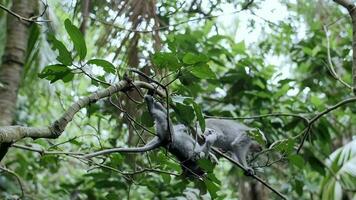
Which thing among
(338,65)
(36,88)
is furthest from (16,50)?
(338,65)

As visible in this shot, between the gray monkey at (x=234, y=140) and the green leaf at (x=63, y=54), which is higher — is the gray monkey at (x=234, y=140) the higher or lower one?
the lower one

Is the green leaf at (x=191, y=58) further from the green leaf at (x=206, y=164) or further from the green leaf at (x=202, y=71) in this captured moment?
the green leaf at (x=206, y=164)

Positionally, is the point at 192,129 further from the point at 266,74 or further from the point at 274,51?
the point at 274,51

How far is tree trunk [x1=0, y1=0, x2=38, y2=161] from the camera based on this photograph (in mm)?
2102

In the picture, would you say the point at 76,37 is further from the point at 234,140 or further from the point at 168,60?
the point at 234,140

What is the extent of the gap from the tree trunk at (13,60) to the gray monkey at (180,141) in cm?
82

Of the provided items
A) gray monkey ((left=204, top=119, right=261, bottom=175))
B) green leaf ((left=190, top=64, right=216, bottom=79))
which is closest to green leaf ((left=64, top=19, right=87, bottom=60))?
green leaf ((left=190, top=64, right=216, bottom=79))

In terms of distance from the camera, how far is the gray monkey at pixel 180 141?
1457mm

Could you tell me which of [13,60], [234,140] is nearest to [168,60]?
[13,60]

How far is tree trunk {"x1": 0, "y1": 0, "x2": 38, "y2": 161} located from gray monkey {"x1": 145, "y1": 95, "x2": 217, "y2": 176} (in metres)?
0.82

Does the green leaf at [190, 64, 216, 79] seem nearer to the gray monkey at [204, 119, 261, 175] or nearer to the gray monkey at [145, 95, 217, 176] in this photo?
the gray monkey at [145, 95, 217, 176]

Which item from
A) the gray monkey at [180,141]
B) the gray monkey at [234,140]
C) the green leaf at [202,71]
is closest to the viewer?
the green leaf at [202,71]

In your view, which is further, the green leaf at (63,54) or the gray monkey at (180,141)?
the gray monkey at (180,141)

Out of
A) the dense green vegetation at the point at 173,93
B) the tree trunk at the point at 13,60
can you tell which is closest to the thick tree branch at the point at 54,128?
the dense green vegetation at the point at 173,93
